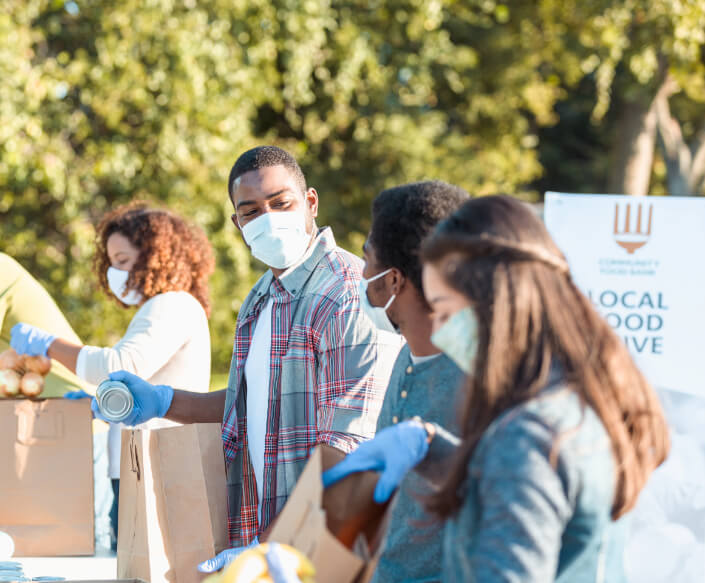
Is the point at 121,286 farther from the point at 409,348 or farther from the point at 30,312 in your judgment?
the point at 409,348

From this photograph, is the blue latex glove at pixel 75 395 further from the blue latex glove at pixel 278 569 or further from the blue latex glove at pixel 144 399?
the blue latex glove at pixel 278 569

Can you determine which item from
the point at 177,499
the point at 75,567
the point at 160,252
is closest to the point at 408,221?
the point at 177,499

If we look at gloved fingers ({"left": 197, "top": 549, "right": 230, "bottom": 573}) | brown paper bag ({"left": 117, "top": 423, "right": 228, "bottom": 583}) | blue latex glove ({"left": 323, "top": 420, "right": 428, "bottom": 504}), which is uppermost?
blue latex glove ({"left": 323, "top": 420, "right": 428, "bottom": 504})

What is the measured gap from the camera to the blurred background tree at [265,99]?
8.17 meters

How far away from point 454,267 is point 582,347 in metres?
0.22

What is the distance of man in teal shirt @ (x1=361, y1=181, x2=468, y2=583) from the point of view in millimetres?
1624

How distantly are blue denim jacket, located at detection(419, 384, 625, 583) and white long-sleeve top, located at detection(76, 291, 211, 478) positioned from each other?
1.88m

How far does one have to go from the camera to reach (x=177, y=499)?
228 cm

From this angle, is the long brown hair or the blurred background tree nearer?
the long brown hair

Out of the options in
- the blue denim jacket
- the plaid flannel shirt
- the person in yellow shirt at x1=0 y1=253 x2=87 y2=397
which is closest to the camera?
the blue denim jacket

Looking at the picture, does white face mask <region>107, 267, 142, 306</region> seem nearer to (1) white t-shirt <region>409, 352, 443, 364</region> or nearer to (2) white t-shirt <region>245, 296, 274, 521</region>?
(2) white t-shirt <region>245, 296, 274, 521</region>

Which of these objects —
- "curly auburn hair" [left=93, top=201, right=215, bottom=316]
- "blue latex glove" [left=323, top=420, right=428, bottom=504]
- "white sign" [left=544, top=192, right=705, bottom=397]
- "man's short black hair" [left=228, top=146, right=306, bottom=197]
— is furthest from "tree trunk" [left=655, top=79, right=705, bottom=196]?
"blue latex glove" [left=323, top=420, right=428, bottom=504]

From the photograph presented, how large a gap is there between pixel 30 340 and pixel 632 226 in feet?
7.42

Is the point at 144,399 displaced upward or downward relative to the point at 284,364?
downward
